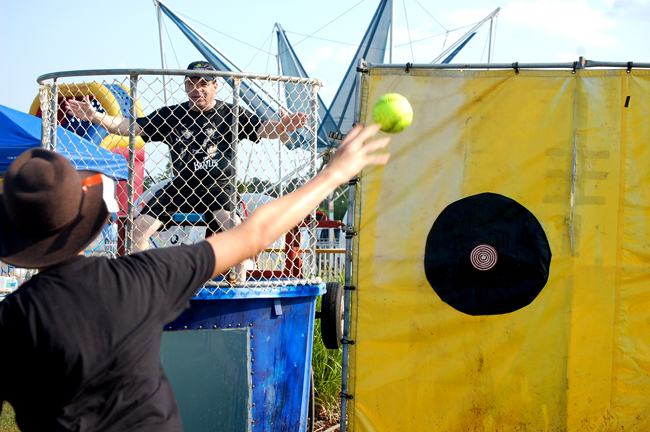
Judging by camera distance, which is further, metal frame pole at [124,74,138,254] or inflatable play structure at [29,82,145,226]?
inflatable play structure at [29,82,145,226]

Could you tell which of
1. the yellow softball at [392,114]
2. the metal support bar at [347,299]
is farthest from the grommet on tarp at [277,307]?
the yellow softball at [392,114]

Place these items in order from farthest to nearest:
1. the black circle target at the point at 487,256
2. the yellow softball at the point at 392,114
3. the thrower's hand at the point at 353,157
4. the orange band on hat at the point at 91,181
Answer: the black circle target at the point at 487,256
the yellow softball at the point at 392,114
the thrower's hand at the point at 353,157
the orange band on hat at the point at 91,181

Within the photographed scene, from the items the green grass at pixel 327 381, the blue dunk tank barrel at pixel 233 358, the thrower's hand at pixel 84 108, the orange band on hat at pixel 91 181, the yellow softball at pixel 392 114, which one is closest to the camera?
the orange band on hat at pixel 91 181

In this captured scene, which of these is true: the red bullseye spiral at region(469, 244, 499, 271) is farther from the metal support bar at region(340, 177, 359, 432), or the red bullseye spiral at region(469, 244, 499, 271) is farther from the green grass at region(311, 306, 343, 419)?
the green grass at region(311, 306, 343, 419)

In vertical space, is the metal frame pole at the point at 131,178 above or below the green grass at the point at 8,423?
above

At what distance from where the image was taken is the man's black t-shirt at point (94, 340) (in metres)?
1.34

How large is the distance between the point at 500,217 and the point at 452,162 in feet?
1.70

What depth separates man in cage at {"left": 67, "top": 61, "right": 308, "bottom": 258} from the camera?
3.90 m

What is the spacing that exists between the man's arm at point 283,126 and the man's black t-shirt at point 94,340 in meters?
2.54

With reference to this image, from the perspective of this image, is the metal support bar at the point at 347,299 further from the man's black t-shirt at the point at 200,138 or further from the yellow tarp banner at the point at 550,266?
the man's black t-shirt at the point at 200,138

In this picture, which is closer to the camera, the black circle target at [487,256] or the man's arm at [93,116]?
the black circle target at [487,256]

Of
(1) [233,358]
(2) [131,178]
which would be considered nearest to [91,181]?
(2) [131,178]

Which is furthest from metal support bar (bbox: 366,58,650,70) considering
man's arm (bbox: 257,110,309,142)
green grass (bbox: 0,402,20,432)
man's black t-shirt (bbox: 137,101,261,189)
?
green grass (bbox: 0,402,20,432)

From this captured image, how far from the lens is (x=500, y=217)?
147 inches
